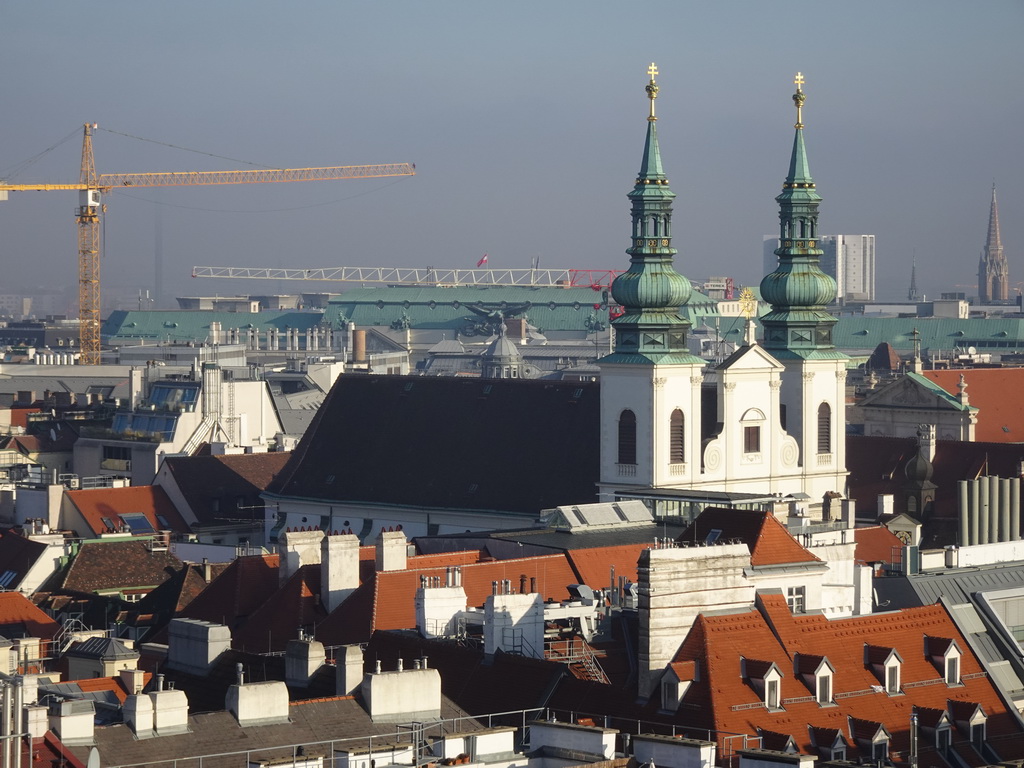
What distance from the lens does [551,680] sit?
135 feet

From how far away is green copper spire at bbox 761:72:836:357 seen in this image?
285 feet

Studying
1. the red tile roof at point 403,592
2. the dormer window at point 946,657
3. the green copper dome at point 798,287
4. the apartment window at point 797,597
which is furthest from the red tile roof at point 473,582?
the green copper dome at point 798,287

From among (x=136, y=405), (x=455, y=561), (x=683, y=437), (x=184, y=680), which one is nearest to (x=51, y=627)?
(x=455, y=561)

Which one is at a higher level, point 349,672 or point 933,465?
point 933,465

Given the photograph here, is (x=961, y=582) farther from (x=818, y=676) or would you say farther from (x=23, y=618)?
(x=23, y=618)

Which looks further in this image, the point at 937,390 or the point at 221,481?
the point at 937,390

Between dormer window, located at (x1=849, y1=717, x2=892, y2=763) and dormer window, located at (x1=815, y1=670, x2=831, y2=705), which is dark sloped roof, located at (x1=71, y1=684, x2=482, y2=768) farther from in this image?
dormer window, located at (x1=849, y1=717, x2=892, y2=763)

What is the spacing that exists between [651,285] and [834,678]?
41.6 meters

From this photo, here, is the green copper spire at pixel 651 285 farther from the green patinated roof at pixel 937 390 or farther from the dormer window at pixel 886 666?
the dormer window at pixel 886 666

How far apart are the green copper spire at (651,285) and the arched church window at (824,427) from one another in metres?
6.79

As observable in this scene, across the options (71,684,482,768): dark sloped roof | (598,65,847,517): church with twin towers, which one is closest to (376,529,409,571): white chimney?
(71,684,482,768): dark sloped roof

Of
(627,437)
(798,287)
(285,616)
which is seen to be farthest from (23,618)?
(798,287)

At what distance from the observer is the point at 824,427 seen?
87.0 m

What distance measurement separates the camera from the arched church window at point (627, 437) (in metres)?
81.3
